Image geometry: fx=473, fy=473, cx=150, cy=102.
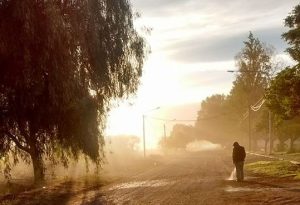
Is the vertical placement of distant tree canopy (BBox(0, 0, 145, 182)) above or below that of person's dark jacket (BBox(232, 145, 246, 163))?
above

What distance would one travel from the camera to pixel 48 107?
1702cm

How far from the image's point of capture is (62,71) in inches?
656

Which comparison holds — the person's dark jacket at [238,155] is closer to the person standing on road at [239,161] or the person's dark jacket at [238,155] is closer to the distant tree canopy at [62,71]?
the person standing on road at [239,161]

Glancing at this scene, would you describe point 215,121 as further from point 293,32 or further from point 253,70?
point 293,32

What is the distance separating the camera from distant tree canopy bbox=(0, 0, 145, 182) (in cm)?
1574

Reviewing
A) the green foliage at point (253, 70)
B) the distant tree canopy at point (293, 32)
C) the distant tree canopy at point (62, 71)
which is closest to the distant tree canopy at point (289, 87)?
the distant tree canopy at point (293, 32)

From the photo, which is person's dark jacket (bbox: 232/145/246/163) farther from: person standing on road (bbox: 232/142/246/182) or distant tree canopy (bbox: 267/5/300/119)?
distant tree canopy (bbox: 267/5/300/119)

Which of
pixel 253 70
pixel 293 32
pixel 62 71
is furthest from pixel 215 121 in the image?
pixel 62 71

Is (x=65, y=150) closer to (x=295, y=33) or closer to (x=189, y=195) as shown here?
(x=189, y=195)

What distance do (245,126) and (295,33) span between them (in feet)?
226

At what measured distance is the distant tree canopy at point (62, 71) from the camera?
1574 centimetres

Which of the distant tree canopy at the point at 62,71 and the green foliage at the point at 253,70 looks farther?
the green foliage at the point at 253,70

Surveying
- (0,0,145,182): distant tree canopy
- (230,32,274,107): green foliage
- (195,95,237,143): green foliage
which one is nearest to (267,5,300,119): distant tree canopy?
(0,0,145,182): distant tree canopy

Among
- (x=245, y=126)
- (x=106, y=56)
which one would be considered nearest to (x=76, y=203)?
(x=106, y=56)
